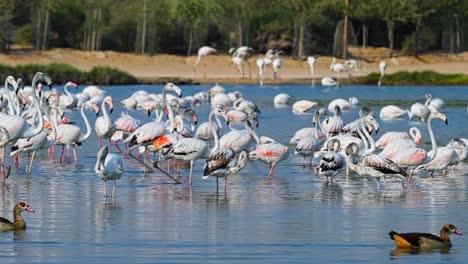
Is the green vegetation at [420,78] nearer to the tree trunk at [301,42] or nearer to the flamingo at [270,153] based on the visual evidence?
the tree trunk at [301,42]

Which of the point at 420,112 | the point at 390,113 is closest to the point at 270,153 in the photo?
the point at 420,112

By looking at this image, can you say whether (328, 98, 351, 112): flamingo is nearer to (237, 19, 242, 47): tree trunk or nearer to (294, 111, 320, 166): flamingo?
(294, 111, 320, 166): flamingo

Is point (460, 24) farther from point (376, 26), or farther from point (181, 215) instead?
point (181, 215)

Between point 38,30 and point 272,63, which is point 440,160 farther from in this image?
point 38,30

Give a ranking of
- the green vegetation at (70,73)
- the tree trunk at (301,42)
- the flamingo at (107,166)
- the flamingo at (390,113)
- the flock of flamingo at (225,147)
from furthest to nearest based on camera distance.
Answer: the tree trunk at (301,42), the green vegetation at (70,73), the flamingo at (390,113), the flock of flamingo at (225,147), the flamingo at (107,166)

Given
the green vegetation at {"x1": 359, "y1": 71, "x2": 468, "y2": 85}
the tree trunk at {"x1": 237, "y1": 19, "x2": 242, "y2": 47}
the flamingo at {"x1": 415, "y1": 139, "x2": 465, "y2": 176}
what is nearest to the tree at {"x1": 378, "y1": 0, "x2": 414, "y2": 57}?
the green vegetation at {"x1": 359, "y1": 71, "x2": 468, "y2": 85}

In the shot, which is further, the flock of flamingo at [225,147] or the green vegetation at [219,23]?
the green vegetation at [219,23]

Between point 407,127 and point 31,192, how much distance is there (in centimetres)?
1536

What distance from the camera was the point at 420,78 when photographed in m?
53.7

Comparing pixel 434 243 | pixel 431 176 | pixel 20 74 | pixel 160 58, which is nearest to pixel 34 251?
pixel 434 243

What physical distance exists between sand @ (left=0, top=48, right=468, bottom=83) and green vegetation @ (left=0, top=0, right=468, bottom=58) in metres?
0.94

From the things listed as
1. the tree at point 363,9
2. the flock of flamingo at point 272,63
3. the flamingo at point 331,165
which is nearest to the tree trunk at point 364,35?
the tree at point 363,9

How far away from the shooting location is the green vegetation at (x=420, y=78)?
53344 mm

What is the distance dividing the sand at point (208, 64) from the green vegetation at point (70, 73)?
1.40 m
